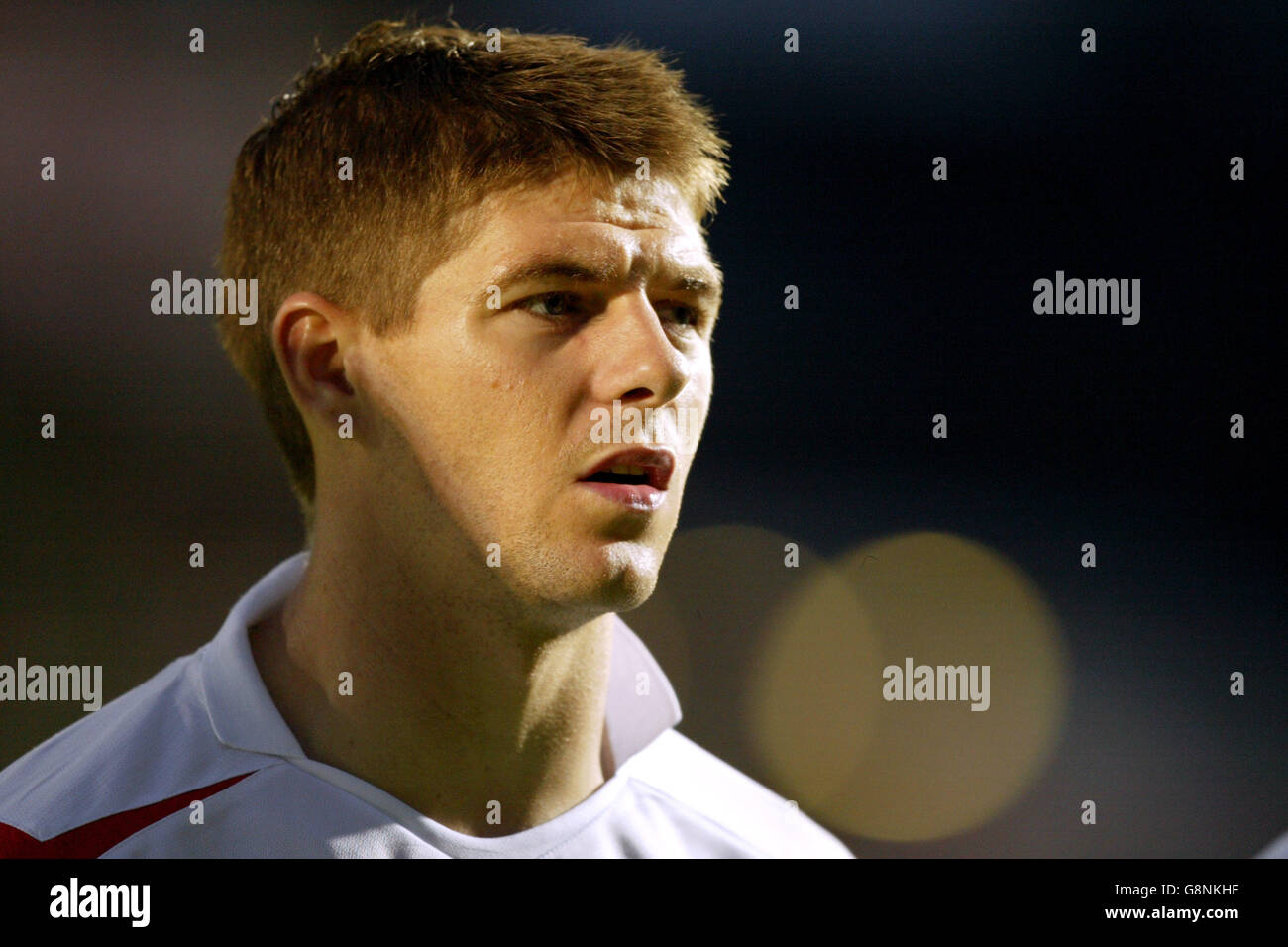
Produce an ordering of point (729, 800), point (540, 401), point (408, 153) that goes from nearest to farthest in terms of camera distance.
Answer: point (540, 401)
point (408, 153)
point (729, 800)

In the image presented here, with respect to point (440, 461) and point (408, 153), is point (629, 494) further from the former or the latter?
point (408, 153)

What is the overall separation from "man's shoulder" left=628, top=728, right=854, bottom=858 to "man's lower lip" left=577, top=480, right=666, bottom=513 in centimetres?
83

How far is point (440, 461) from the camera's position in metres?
2.15

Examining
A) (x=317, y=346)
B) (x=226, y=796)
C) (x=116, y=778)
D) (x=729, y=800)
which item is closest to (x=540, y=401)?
(x=317, y=346)

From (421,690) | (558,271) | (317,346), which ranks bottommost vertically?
(421,690)

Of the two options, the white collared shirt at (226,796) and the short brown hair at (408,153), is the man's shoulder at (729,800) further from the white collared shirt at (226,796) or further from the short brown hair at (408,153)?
the short brown hair at (408,153)

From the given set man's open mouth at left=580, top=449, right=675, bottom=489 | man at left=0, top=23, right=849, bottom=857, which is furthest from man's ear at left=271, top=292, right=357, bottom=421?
man's open mouth at left=580, top=449, right=675, bottom=489

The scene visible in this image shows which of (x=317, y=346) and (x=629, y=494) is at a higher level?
(x=317, y=346)

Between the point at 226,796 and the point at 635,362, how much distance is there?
128 cm

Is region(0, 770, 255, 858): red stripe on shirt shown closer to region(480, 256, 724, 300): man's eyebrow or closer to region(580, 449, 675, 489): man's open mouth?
region(580, 449, 675, 489): man's open mouth

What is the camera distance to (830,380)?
3.11 meters

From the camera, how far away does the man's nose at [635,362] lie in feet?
6.91

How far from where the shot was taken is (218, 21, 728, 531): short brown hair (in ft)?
7.14

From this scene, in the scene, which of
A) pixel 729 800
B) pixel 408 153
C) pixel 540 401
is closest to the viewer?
pixel 540 401
